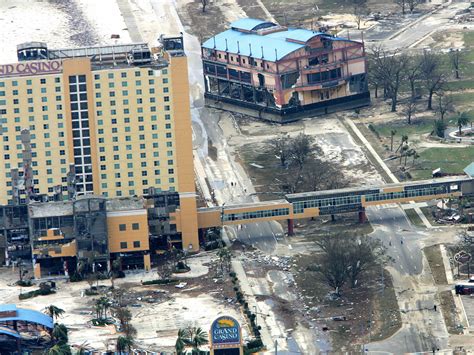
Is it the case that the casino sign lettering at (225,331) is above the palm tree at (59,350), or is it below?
above

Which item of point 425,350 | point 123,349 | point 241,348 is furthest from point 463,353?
point 123,349

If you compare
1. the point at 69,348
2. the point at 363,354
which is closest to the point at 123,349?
the point at 69,348

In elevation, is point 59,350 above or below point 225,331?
below

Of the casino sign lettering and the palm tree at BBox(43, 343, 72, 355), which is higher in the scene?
the casino sign lettering

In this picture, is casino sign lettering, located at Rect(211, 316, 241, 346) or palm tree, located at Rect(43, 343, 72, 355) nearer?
casino sign lettering, located at Rect(211, 316, 241, 346)

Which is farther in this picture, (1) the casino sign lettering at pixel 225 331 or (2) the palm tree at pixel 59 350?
(2) the palm tree at pixel 59 350

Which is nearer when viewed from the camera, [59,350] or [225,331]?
[225,331]

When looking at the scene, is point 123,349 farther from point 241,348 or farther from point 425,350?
point 425,350
